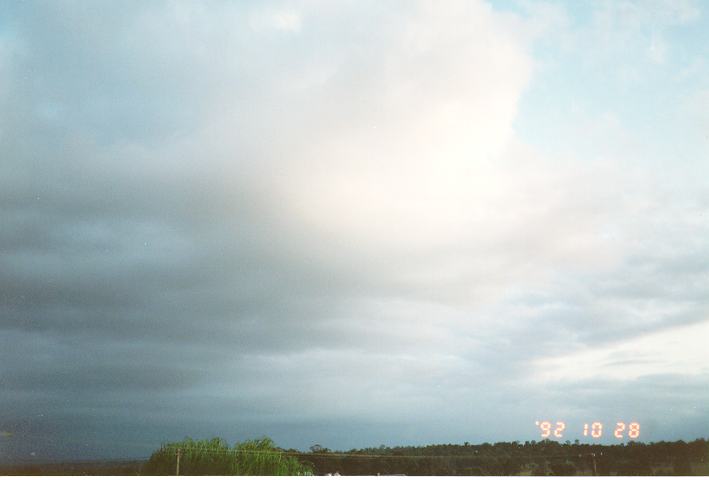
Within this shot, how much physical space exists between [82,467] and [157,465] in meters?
6.48

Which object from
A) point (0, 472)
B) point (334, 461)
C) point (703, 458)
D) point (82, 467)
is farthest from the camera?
point (334, 461)

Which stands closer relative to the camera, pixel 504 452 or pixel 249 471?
pixel 249 471

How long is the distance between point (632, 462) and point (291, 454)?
11.0 m

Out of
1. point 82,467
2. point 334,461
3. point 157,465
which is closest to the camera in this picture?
point 82,467

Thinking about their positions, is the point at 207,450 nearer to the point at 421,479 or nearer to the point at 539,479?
the point at 421,479

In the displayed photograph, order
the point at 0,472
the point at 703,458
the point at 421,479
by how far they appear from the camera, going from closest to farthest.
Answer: the point at 0,472, the point at 421,479, the point at 703,458

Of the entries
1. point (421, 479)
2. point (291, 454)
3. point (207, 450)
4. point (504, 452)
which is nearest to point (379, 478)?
point (421, 479)

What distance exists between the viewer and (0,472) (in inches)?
296

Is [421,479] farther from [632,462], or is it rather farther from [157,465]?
[632,462]

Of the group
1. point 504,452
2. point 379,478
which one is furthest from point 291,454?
point 379,478

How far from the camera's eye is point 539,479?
7605 millimetres

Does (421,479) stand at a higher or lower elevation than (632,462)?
higher

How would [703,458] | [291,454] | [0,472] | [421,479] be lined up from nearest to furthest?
[0,472]
[421,479]
[703,458]
[291,454]

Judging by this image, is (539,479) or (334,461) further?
(334,461)
